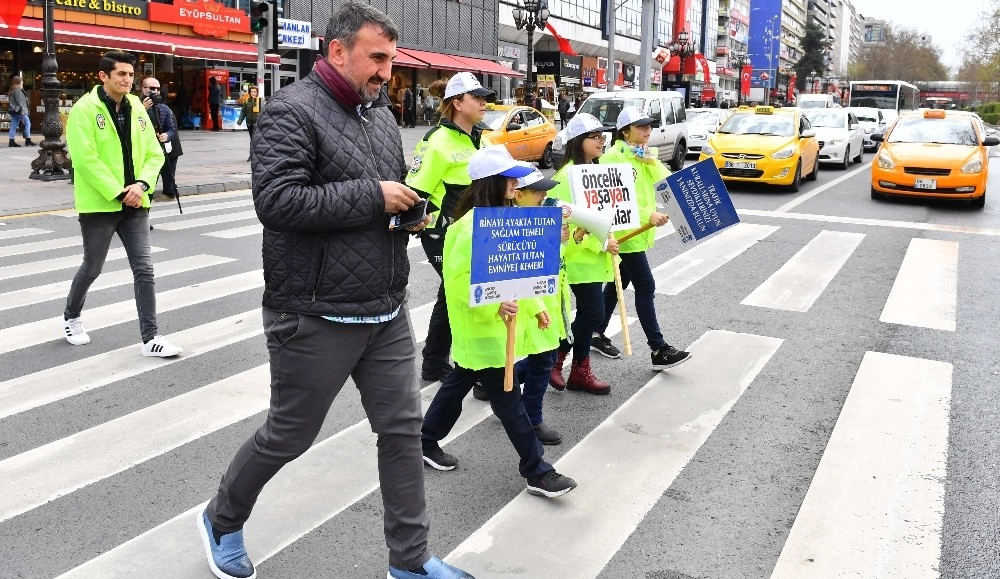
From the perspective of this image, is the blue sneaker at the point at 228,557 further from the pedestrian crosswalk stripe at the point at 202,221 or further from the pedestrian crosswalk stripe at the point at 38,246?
the pedestrian crosswalk stripe at the point at 202,221

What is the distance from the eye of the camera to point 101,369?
18.9 ft

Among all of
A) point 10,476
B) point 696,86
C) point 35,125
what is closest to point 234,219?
point 10,476

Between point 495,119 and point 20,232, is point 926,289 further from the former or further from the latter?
point 495,119

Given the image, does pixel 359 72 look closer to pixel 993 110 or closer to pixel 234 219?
pixel 234 219

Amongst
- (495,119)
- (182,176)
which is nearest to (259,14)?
(182,176)

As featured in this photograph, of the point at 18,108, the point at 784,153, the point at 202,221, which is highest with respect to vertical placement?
the point at 18,108

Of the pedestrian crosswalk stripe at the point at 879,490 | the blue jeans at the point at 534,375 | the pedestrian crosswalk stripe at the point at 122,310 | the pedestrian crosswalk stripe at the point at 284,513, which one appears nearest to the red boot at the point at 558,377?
the pedestrian crosswalk stripe at the point at 284,513

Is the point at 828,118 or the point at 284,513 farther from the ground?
the point at 828,118

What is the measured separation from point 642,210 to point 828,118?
19.6m

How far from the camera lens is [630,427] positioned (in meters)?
4.96

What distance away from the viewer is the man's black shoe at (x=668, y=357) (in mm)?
5895

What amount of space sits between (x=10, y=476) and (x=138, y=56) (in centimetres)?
3029

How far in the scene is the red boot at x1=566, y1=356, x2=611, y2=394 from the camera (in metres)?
5.52

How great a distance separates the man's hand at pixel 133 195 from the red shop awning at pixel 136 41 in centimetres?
2185
